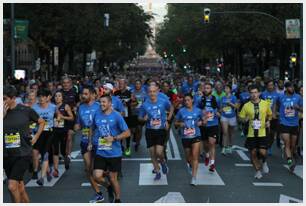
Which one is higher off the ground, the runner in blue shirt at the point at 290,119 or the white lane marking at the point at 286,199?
the runner in blue shirt at the point at 290,119

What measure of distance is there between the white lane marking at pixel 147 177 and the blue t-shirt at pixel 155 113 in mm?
832

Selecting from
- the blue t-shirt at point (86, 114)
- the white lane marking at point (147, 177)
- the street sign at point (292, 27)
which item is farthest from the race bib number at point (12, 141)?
the street sign at point (292, 27)

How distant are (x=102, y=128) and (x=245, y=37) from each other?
36913 millimetres

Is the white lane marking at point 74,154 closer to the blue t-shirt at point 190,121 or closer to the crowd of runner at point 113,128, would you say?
the crowd of runner at point 113,128

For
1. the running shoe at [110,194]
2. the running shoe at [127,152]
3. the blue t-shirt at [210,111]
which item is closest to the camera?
the running shoe at [110,194]

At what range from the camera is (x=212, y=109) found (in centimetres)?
1434

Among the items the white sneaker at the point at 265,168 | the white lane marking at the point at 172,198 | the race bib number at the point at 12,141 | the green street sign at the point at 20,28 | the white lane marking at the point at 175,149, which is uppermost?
the green street sign at the point at 20,28

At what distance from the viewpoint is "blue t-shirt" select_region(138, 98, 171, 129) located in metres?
12.2

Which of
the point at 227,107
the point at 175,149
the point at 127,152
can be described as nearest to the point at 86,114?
the point at 127,152

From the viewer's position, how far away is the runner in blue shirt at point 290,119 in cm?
1354

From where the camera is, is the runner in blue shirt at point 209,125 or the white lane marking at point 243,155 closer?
the runner in blue shirt at point 209,125

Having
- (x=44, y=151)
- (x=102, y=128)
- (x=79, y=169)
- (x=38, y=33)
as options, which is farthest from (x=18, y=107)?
(x=38, y=33)

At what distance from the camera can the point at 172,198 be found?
33.6 ft

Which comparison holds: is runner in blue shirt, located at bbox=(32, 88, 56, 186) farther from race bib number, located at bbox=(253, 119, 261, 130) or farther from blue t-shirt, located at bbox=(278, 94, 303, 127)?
blue t-shirt, located at bbox=(278, 94, 303, 127)
